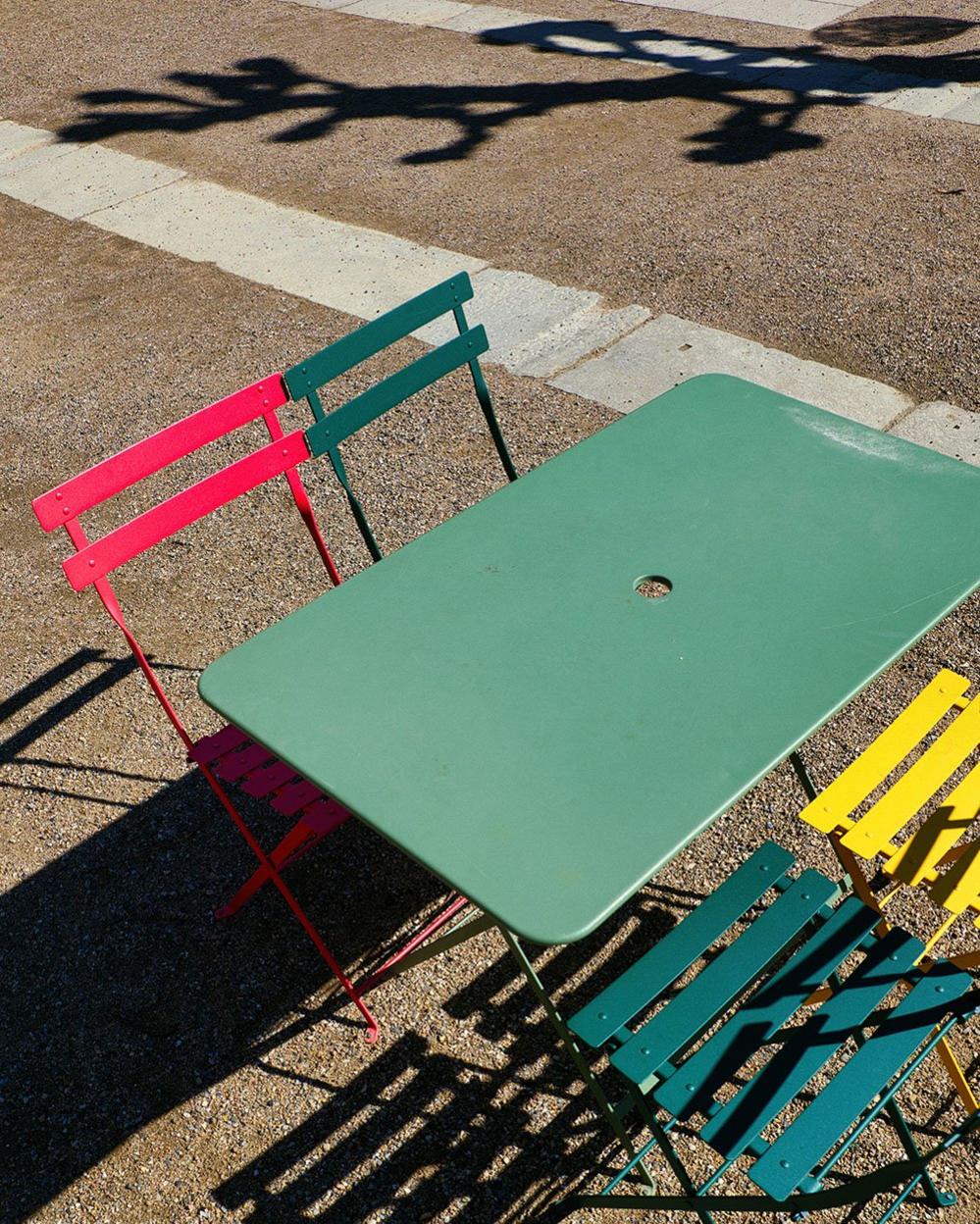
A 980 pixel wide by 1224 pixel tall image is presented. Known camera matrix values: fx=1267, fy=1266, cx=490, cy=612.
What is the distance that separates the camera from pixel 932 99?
8.18m

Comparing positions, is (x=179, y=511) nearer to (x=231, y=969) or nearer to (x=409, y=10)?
(x=231, y=969)

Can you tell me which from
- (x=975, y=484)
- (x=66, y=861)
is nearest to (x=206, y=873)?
(x=66, y=861)

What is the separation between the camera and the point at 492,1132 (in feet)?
9.78

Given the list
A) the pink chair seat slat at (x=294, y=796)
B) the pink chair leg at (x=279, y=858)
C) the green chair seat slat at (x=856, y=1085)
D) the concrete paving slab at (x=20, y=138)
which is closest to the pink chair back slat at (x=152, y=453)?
the pink chair seat slat at (x=294, y=796)

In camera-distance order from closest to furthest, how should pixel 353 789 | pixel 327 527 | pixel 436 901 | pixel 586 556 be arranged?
pixel 353 789, pixel 586 556, pixel 436 901, pixel 327 527

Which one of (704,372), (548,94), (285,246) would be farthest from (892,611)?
(548,94)

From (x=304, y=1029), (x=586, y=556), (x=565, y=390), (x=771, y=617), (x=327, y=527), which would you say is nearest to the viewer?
(x=771, y=617)

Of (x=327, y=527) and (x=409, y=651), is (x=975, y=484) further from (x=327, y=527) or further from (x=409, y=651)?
(x=327, y=527)

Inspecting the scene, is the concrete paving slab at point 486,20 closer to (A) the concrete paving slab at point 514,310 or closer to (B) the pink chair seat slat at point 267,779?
(A) the concrete paving slab at point 514,310

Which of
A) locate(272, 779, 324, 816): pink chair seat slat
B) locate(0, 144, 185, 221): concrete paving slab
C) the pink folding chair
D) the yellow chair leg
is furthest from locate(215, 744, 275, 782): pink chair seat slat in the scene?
locate(0, 144, 185, 221): concrete paving slab

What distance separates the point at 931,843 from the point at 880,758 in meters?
0.26

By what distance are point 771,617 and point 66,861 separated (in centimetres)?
229

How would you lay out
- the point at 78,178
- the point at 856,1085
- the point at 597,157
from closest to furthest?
the point at 856,1085 < the point at 597,157 < the point at 78,178

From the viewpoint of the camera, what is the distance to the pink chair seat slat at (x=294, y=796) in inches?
127
